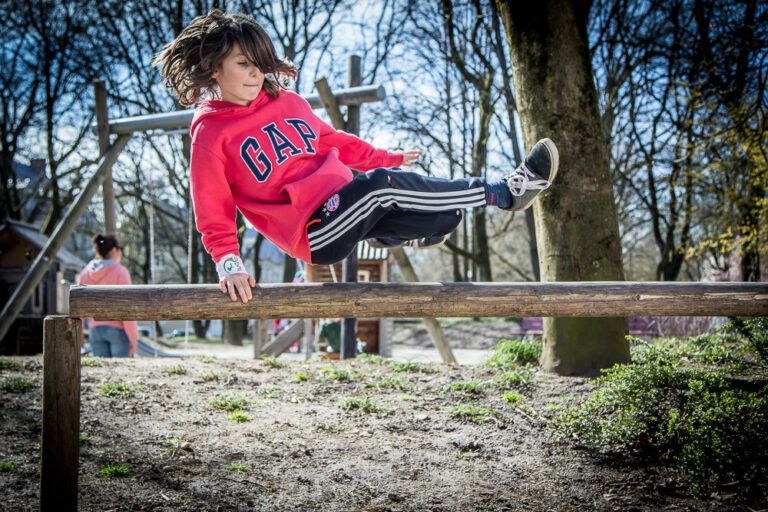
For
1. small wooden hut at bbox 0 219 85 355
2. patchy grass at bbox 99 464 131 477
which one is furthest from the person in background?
small wooden hut at bbox 0 219 85 355

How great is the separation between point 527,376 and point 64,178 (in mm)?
18129

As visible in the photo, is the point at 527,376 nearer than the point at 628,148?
Yes

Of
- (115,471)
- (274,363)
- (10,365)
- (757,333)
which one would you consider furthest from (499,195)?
(10,365)

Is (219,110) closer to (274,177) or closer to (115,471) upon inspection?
(274,177)

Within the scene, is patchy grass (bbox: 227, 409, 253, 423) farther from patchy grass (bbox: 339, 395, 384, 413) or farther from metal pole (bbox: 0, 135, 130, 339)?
metal pole (bbox: 0, 135, 130, 339)

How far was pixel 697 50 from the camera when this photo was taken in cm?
1142

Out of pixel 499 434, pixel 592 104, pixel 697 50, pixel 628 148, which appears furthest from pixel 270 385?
pixel 628 148

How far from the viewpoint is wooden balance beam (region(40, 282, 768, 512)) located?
2.34 m

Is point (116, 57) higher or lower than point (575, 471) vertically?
higher

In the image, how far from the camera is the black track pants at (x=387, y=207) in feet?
8.93

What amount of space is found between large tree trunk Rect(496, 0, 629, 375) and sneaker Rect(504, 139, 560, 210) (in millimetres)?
1576

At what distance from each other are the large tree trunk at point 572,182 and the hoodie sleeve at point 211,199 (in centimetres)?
261

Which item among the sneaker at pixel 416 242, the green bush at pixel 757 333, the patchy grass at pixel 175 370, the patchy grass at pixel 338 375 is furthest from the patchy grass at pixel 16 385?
the green bush at pixel 757 333

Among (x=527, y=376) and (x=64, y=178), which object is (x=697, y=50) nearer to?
(x=527, y=376)
